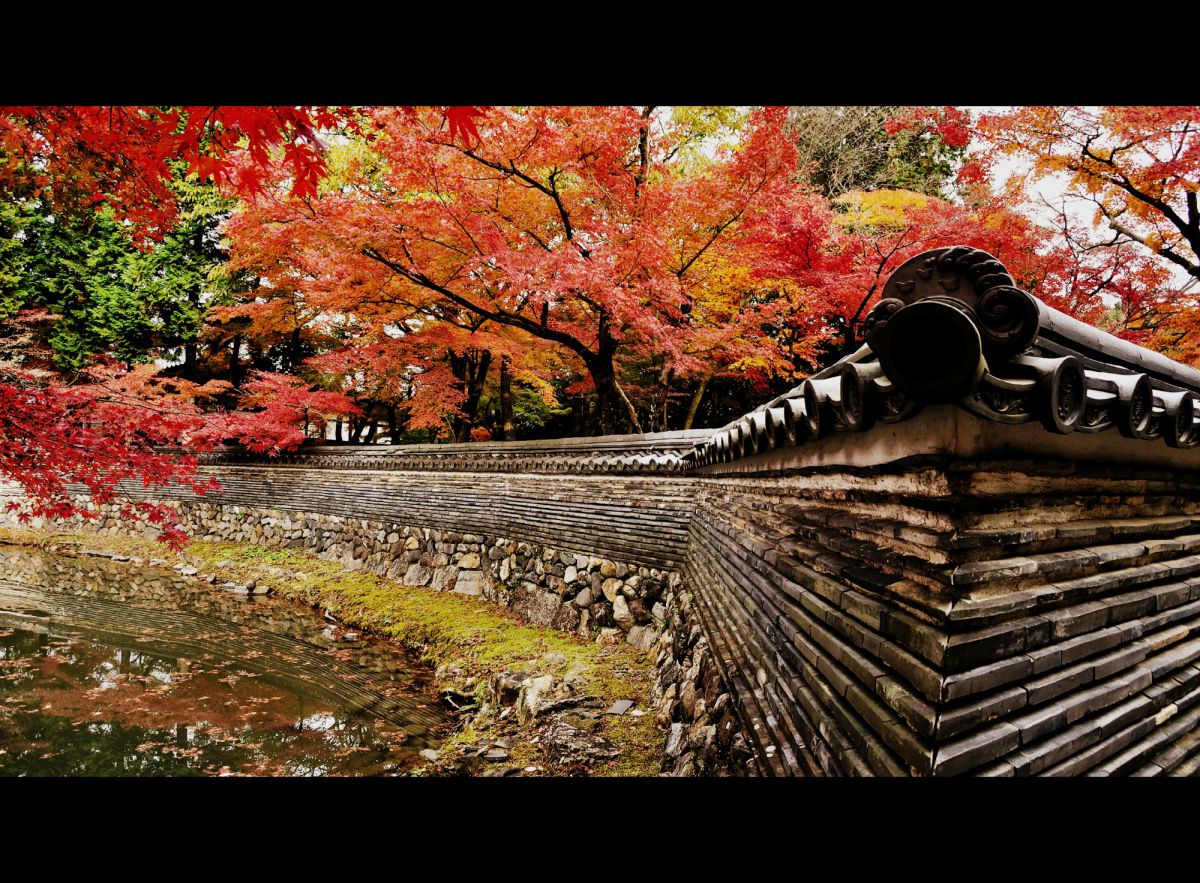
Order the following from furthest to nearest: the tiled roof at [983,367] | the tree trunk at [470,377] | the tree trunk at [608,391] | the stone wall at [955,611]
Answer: the tree trunk at [470,377], the tree trunk at [608,391], the stone wall at [955,611], the tiled roof at [983,367]

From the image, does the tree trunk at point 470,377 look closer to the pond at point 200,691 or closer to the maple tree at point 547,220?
the maple tree at point 547,220

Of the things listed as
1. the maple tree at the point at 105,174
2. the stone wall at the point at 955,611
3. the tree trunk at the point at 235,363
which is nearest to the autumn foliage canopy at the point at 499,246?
Answer: the maple tree at the point at 105,174

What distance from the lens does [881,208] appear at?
1328 cm

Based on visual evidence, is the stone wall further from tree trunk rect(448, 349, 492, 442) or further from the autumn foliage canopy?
tree trunk rect(448, 349, 492, 442)

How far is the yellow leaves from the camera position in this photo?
1252cm

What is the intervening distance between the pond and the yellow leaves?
1394 cm

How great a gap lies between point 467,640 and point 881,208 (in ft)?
46.8

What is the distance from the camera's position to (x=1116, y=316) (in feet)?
48.3

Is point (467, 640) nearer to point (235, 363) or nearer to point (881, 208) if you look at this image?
point (881, 208)

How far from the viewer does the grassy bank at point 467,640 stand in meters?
5.23

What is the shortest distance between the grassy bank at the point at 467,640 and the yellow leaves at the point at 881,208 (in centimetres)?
1187

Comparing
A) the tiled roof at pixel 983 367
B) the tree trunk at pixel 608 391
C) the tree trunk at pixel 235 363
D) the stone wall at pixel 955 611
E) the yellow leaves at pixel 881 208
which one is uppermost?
the yellow leaves at pixel 881 208

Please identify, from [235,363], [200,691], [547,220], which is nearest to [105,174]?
[200,691]

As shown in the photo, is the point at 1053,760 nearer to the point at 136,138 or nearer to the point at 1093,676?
the point at 1093,676
